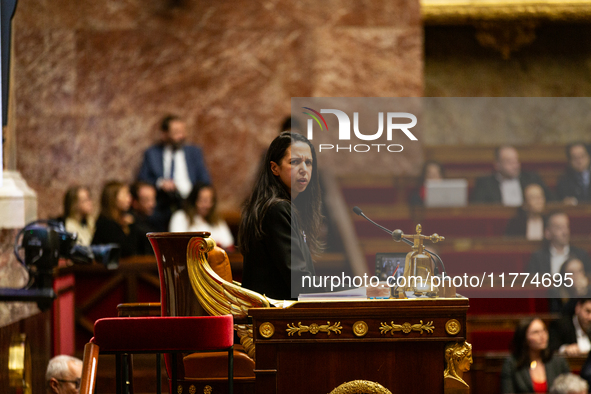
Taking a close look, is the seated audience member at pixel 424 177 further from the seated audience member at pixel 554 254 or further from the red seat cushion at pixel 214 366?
the red seat cushion at pixel 214 366

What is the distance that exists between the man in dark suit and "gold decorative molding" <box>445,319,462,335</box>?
5223 mm

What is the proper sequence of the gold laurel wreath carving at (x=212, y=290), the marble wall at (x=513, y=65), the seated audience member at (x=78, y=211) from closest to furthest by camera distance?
the gold laurel wreath carving at (x=212, y=290) → the seated audience member at (x=78, y=211) → the marble wall at (x=513, y=65)

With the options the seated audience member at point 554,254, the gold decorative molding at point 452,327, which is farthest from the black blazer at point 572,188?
the gold decorative molding at point 452,327

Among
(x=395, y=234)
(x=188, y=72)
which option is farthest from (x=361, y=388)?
(x=188, y=72)

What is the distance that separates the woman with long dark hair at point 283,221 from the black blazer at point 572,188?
113 cm

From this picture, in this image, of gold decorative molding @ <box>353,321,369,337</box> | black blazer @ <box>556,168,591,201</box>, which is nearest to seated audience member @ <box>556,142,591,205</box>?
black blazer @ <box>556,168,591,201</box>

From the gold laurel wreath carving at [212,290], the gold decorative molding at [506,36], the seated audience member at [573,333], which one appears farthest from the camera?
the gold decorative molding at [506,36]

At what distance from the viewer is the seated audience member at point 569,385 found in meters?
4.20

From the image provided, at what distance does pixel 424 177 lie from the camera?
317 cm

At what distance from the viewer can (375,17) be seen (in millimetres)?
8430

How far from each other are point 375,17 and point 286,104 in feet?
4.71

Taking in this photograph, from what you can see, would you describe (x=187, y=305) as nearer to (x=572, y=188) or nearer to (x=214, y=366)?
(x=214, y=366)

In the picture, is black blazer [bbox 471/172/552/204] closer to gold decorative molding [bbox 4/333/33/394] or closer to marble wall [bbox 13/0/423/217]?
gold decorative molding [bbox 4/333/33/394]

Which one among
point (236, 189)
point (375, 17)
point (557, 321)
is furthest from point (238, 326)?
point (375, 17)
